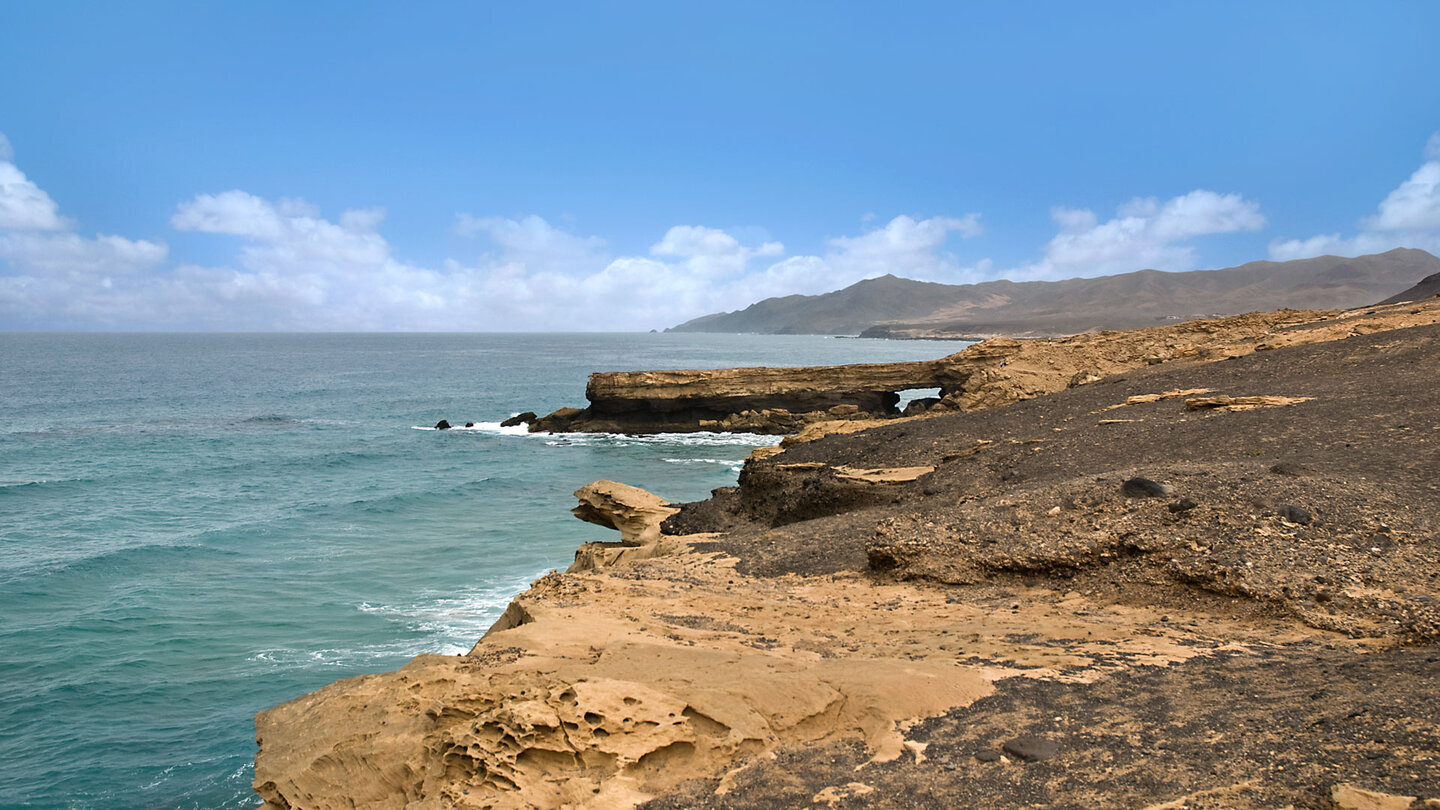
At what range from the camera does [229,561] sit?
2031 centimetres

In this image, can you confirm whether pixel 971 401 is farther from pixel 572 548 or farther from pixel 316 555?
pixel 316 555

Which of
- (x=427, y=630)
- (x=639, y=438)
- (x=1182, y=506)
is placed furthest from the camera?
(x=639, y=438)

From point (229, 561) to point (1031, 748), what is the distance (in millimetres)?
21100

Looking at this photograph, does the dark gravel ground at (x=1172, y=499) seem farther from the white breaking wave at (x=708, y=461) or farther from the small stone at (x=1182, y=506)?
the white breaking wave at (x=708, y=461)

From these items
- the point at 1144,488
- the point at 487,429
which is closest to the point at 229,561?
the point at 1144,488

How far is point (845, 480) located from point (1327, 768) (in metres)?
11.0

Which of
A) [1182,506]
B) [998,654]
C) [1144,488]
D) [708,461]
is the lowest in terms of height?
[708,461]

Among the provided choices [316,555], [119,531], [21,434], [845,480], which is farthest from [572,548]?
[21,434]

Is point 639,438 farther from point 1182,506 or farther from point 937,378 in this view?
point 1182,506

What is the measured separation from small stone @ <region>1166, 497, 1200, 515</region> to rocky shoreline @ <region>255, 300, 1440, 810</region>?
57 millimetres

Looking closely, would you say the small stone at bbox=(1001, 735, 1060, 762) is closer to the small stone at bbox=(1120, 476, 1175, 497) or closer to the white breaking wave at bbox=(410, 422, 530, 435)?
the small stone at bbox=(1120, 476, 1175, 497)

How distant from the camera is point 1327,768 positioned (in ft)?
14.0

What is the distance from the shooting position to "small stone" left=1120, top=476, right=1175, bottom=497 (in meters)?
9.75

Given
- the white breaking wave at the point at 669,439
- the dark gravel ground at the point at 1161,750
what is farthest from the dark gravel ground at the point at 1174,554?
the white breaking wave at the point at 669,439
